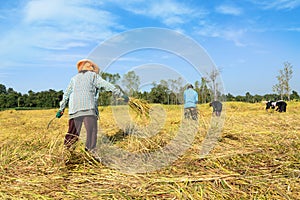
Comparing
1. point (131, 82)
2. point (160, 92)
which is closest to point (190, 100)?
point (160, 92)

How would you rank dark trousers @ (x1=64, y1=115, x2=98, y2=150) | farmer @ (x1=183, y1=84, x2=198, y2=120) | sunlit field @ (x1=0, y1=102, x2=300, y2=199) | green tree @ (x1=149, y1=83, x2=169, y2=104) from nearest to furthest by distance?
sunlit field @ (x1=0, y1=102, x2=300, y2=199), dark trousers @ (x1=64, y1=115, x2=98, y2=150), green tree @ (x1=149, y1=83, x2=169, y2=104), farmer @ (x1=183, y1=84, x2=198, y2=120)

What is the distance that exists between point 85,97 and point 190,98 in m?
3.30

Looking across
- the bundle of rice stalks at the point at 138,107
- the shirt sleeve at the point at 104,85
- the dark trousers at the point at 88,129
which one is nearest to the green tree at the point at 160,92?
the bundle of rice stalks at the point at 138,107

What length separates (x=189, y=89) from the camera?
261 inches

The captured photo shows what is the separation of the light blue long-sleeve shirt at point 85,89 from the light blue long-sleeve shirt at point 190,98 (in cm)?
300

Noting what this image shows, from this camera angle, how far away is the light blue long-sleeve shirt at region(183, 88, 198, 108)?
6.49m

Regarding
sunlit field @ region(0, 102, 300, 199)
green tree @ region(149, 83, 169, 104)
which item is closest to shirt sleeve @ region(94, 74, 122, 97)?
sunlit field @ region(0, 102, 300, 199)

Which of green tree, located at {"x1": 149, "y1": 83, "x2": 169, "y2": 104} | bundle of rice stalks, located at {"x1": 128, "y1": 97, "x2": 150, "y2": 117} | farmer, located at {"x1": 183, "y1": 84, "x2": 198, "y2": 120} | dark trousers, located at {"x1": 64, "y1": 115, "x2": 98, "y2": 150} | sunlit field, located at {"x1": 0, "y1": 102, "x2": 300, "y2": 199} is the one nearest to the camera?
sunlit field, located at {"x1": 0, "y1": 102, "x2": 300, "y2": 199}

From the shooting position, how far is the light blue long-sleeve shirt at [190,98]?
6.49m

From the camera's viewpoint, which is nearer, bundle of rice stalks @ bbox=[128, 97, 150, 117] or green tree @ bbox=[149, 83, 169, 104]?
bundle of rice stalks @ bbox=[128, 97, 150, 117]

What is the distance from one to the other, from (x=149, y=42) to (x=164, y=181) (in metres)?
2.21

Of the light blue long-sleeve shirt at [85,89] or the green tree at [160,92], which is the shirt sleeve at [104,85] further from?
the green tree at [160,92]

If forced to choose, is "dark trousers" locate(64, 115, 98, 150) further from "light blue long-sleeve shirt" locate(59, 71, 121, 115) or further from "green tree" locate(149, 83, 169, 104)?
"green tree" locate(149, 83, 169, 104)

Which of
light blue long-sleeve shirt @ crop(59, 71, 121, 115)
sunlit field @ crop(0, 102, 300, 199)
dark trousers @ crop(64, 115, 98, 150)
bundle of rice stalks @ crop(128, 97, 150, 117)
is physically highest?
light blue long-sleeve shirt @ crop(59, 71, 121, 115)
